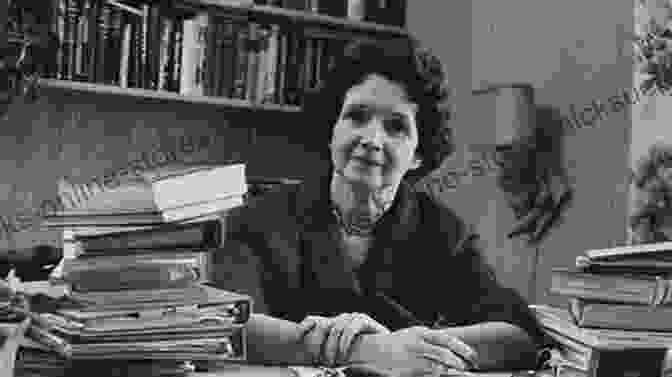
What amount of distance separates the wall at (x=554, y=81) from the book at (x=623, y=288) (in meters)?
0.76

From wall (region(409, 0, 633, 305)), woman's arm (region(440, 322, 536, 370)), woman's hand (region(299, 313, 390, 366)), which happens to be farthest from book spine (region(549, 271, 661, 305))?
wall (region(409, 0, 633, 305))

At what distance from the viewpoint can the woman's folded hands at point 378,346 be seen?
1098 mm

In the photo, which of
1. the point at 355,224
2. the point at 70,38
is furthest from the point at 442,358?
the point at 70,38

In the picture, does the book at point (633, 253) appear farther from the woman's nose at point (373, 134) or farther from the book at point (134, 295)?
the book at point (134, 295)

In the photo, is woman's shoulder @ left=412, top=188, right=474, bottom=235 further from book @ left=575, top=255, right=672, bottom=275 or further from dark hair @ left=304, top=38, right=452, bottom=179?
book @ left=575, top=255, right=672, bottom=275

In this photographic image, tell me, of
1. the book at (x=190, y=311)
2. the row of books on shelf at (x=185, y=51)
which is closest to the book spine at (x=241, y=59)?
the row of books on shelf at (x=185, y=51)

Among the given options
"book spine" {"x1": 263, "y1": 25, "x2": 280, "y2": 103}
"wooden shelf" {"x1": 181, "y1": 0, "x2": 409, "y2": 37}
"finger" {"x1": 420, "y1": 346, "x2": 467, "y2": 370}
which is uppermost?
"wooden shelf" {"x1": 181, "y1": 0, "x2": 409, "y2": 37}

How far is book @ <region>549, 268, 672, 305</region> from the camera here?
1061 millimetres

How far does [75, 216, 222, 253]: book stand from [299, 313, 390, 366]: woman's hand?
8.1 inches

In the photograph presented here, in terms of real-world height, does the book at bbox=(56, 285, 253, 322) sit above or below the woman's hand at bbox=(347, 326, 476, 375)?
above

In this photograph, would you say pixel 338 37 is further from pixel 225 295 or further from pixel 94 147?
pixel 225 295

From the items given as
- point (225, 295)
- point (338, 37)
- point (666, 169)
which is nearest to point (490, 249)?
point (666, 169)

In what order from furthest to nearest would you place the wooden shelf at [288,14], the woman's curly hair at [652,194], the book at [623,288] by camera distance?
the wooden shelf at [288,14], the woman's curly hair at [652,194], the book at [623,288]

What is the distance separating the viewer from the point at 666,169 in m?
1.79
